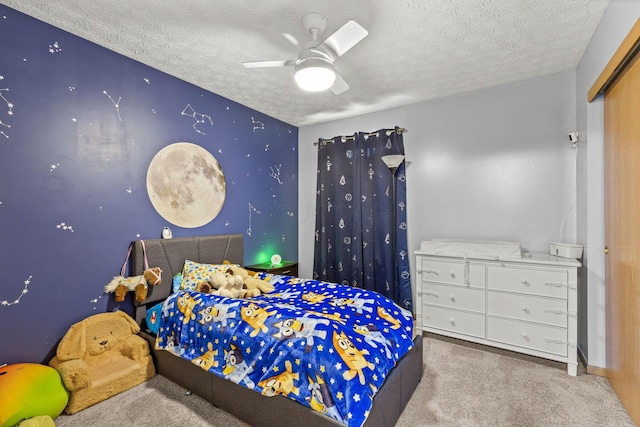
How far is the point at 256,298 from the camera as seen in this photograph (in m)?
2.61

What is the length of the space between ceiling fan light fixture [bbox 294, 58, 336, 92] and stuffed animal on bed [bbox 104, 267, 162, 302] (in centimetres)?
206

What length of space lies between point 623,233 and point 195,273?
339 centimetres

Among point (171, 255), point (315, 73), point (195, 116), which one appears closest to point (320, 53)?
point (315, 73)

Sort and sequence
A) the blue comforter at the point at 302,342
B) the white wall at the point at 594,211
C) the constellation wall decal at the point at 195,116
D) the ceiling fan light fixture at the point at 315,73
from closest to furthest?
the blue comforter at the point at 302,342
the ceiling fan light fixture at the point at 315,73
the white wall at the point at 594,211
the constellation wall decal at the point at 195,116

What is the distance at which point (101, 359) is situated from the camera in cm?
227

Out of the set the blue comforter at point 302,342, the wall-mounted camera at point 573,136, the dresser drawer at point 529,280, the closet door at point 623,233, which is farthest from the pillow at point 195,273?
the wall-mounted camera at point 573,136

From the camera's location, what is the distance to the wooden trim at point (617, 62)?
1.61m

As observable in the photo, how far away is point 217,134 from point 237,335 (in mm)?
2398

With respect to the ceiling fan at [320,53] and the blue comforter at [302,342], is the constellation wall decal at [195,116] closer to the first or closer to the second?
the ceiling fan at [320,53]

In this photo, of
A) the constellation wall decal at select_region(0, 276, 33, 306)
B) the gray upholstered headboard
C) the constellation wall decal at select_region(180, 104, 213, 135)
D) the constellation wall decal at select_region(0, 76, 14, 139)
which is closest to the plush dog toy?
the gray upholstered headboard

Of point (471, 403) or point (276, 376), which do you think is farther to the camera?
point (471, 403)

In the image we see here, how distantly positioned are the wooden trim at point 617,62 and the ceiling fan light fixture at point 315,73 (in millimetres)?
1684

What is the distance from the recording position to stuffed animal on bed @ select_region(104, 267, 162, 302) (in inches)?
97.5

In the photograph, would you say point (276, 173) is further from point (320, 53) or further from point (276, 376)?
point (276, 376)
